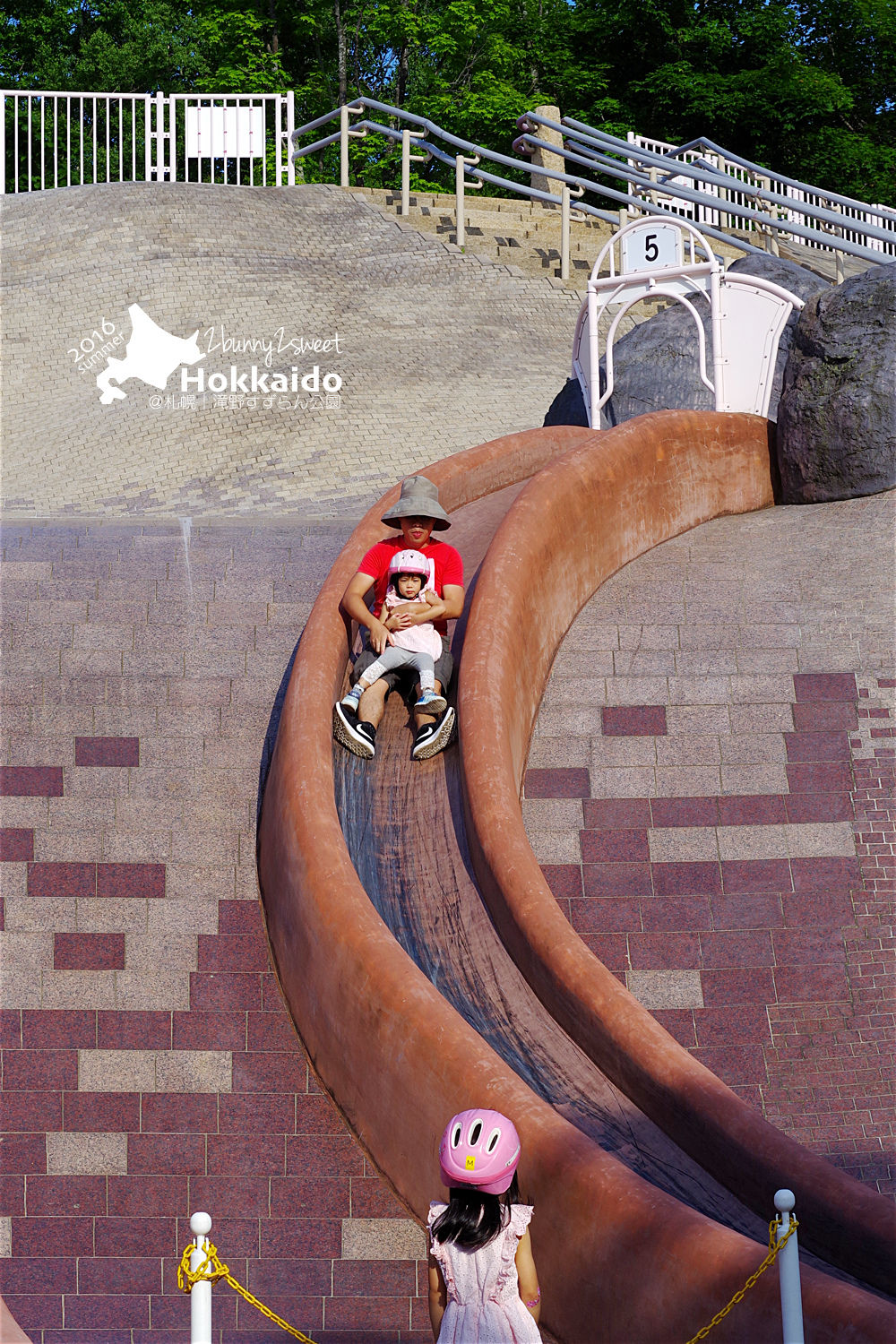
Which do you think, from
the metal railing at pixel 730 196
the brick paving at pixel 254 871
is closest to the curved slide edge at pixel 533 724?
the brick paving at pixel 254 871

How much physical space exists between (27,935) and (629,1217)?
3058mm

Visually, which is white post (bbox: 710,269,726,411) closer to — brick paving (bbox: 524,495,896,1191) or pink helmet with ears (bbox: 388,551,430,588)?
brick paving (bbox: 524,495,896,1191)

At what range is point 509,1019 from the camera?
16.6 feet

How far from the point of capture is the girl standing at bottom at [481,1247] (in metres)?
3.07

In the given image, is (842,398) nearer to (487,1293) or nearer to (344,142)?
(487,1293)

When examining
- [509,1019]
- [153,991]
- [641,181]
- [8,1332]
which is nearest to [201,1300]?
[8,1332]

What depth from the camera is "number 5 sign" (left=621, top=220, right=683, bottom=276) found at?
10.9 meters

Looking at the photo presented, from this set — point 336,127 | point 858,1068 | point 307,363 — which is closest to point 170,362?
point 307,363

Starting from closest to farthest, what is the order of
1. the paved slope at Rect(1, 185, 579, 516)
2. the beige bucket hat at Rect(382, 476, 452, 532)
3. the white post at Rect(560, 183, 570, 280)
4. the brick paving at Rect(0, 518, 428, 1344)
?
the brick paving at Rect(0, 518, 428, 1344) → the beige bucket hat at Rect(382, 476, 452, 532) → the paved slope at Rect(1, 185, 579, 516) → the white post at Rect(560, 183, 570, 280)

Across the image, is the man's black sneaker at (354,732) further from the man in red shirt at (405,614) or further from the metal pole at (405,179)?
the metal pole at (405,179)

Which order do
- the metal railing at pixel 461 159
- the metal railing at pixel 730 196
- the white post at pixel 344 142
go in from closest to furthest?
the metal railing at pixel 461 159 < the white post at pixel 344 142 < the metal railing at pixel 730 196

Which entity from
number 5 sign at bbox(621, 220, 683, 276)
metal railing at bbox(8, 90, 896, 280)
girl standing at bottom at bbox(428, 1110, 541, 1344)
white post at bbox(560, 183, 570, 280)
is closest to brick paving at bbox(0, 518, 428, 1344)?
girl standing at bottom at bbox(428, 1110, 541, 1344)

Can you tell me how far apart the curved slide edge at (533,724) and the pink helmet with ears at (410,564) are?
0.30 meters

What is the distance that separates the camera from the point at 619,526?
794 cm
